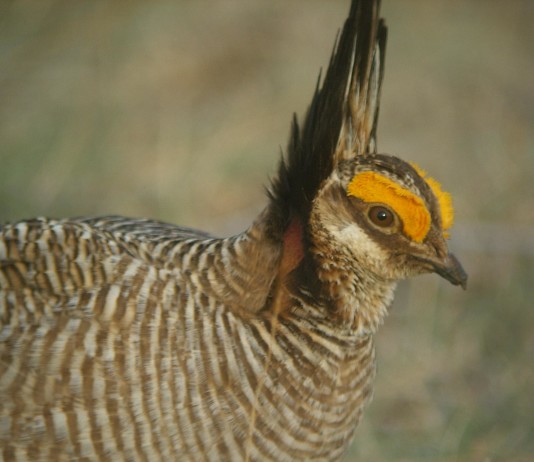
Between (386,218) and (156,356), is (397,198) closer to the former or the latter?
(386,218)

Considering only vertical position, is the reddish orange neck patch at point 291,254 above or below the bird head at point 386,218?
below

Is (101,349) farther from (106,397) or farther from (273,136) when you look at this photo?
(273,136)

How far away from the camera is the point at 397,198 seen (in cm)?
224

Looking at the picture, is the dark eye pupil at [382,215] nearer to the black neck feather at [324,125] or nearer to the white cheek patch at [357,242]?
the white cheek patch at [357,242]

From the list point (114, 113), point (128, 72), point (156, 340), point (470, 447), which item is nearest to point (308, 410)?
point (156, 340)

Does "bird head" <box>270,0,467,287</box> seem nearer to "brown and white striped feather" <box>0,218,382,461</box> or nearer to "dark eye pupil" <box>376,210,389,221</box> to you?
"dark eye pupil" <box>376,210,389,221</box>

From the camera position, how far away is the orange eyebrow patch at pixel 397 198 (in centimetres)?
224

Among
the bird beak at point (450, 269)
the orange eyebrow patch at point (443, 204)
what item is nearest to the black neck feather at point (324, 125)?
the orange eyebrow patch at point (443, 204)

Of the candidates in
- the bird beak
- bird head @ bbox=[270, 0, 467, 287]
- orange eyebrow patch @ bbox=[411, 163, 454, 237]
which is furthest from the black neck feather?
the bird beak

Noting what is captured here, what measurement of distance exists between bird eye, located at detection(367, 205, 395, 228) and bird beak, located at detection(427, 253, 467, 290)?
154 mm

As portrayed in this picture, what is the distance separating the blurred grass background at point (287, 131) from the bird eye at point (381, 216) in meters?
1.26

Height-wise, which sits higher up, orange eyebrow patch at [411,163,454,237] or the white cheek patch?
orange eyebrow patch at [411,163,454,237]

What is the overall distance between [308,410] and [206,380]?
0.31 metres

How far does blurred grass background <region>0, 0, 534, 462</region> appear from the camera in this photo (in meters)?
3.84
